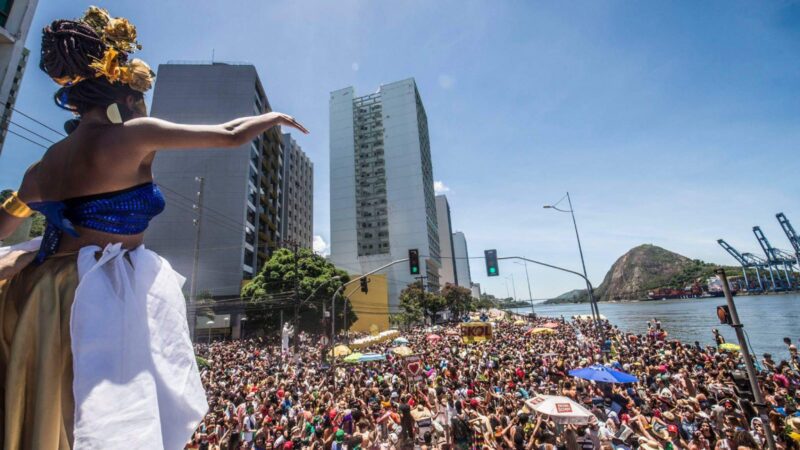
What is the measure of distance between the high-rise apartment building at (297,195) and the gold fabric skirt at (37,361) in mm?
63864

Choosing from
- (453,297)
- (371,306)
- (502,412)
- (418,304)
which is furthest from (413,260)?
(453,297)

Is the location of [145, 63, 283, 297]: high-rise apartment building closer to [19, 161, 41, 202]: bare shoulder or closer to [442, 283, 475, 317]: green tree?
[19, 161, 41, 202]: bare shoulder

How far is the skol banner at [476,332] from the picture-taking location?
2102 cm

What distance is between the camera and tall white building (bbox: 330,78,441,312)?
81.2m

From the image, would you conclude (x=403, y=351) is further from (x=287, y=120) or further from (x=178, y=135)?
(x=178, y=135)

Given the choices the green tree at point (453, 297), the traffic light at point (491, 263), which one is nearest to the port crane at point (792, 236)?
the green tree at point (453, 297)

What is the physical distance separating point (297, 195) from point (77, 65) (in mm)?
73845

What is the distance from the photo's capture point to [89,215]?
1587 mm

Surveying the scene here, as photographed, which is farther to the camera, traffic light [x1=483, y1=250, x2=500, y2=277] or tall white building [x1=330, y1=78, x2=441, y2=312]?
tall white building [x1=330, y1=78, x2=441, y2=312]

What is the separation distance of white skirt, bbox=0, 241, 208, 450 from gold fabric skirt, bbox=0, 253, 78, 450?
118 mm

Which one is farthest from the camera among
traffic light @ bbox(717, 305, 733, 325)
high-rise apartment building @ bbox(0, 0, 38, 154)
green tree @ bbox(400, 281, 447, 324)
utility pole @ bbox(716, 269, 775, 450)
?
green tree @ bbox(400, 281, 447, 324)

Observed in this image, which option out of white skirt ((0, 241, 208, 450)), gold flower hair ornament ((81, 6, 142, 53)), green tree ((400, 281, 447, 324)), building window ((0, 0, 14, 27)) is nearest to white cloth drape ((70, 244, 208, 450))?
white skirt ((0, 241, 208, 450))

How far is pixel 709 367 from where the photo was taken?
50.4 ft

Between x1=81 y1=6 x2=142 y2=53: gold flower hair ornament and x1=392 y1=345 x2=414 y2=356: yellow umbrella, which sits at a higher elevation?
x1=81 y1=6 x2=142 y2=53: gold flower hair ornament
